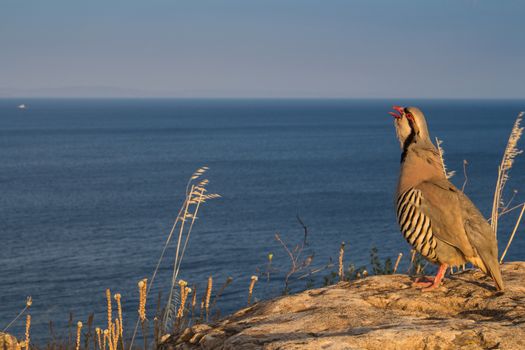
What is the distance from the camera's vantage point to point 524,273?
6543 mm

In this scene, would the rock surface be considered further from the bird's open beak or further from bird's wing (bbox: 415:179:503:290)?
the bird's open beak

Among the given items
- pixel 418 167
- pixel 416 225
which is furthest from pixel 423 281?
pixel 418 167

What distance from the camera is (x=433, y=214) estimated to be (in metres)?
6.61

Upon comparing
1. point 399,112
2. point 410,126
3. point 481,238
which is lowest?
point 481,238

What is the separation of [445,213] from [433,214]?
0.11 m

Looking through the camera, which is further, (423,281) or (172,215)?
(172,215)

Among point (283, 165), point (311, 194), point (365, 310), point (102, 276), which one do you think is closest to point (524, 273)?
point (365, 310)

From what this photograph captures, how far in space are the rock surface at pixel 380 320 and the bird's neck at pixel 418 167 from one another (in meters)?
0.99

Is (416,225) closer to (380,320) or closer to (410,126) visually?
(410,126)

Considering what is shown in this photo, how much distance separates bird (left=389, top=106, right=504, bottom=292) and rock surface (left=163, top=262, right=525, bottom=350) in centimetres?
27

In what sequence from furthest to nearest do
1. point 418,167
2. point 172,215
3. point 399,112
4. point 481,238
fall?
point 172,215 < point 399,112 < point 418,167 < point 481,238

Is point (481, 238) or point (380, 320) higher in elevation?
point (481, 238)

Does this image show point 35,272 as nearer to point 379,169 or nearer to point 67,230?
point 67,230

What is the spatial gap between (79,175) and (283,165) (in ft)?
132
